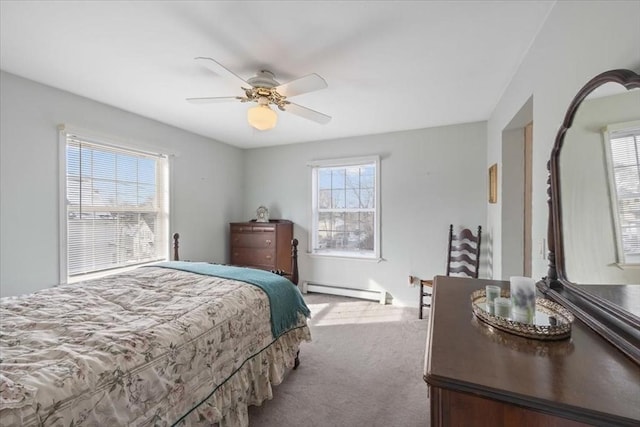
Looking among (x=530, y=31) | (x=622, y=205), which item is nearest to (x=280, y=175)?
(x=530, y=31)

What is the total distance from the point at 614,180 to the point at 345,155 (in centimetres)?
338

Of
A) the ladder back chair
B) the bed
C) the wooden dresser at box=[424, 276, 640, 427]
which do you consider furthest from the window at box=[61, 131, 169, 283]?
the ladder back chair

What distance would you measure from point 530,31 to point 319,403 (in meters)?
2.67

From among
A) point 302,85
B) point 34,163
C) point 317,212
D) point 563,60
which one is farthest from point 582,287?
point 34,163

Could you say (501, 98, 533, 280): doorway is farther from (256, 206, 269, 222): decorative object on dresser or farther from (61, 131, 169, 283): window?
(61, 131, 169, 283): window

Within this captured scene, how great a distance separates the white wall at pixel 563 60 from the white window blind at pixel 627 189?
23 cm

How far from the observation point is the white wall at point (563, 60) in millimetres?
909

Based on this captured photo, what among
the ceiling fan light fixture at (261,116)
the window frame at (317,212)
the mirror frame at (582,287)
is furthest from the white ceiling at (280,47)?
the window frame at (317,212)

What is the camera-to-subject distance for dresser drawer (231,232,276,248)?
4.02 meters

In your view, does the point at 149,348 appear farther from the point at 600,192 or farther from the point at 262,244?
the point at 262,244

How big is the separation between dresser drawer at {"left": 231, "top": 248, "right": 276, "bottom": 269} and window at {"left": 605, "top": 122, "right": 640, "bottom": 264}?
11.7 ft

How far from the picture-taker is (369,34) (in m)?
1.69

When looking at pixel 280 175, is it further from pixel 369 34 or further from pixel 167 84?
pixel 369 34

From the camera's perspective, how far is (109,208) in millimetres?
2949
